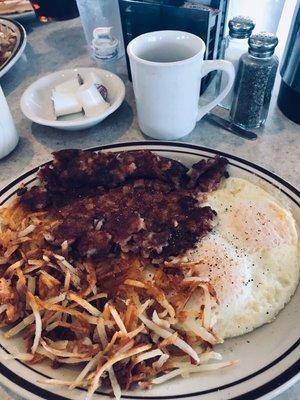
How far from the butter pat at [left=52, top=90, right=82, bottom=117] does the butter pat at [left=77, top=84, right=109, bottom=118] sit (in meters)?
0.02

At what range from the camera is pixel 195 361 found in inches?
28.2

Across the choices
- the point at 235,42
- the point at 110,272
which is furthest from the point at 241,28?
the point at 110,272

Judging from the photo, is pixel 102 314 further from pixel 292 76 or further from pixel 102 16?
pixel 102 16

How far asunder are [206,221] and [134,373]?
37 cm

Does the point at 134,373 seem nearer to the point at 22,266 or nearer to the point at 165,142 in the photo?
the point at 22,266

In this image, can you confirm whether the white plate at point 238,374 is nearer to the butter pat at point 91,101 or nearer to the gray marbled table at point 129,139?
the gray marbled table at point 129,139

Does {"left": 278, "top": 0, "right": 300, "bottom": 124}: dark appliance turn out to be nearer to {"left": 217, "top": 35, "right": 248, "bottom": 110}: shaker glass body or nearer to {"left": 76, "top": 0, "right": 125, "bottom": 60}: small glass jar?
{"left": 217, "top": 35, "right": 248, "bottom": 110}: shaker glass body

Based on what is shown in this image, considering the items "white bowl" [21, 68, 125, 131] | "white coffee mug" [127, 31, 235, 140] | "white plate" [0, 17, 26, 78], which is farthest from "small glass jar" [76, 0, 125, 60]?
"white coffee mug" [127, 31, 235, 140]

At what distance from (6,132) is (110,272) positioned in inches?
23.9

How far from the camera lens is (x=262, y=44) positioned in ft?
3.48

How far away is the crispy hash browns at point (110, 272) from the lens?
0.73 metres

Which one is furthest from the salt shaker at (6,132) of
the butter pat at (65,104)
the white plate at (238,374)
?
the white plate at (238,374)

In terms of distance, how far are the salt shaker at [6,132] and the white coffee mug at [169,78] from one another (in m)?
0.40

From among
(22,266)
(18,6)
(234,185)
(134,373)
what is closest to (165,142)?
(234,185)
